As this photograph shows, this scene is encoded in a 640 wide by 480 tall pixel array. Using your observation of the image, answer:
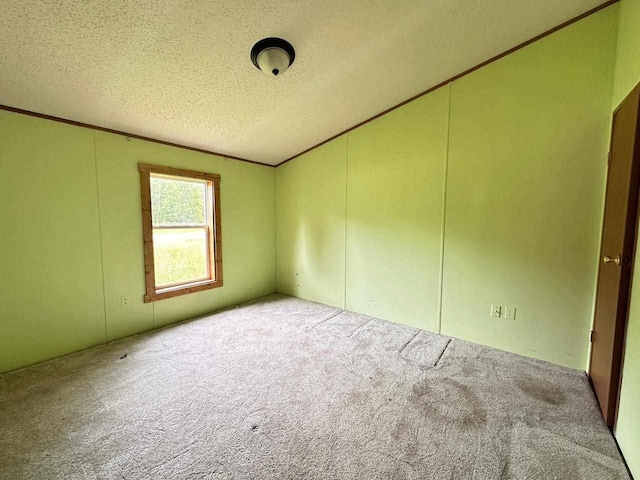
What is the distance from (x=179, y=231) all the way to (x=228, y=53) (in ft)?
7.24

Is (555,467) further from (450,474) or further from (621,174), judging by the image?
(621,174)

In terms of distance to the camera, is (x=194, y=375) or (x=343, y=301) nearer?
(x=194, y=375)

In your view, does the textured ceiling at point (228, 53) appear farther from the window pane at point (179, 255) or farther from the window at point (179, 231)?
the window pane at point (179, 255)

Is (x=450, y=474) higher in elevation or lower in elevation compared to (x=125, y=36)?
lower

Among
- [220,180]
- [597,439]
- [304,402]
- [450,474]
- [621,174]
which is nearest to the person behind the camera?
[450,474]

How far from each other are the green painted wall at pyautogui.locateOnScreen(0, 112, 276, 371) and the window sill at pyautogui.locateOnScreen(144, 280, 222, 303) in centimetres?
8

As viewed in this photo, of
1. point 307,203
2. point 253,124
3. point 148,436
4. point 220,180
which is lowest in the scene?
point 148,436

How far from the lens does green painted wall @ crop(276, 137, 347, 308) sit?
11.9 feet

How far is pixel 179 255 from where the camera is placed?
10.9ft

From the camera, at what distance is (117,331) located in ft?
9.00

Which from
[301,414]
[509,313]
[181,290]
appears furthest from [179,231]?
[509,313]

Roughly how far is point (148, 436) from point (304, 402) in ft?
3.09

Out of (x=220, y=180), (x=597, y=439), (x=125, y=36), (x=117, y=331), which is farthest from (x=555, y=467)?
(x=220, y=180)

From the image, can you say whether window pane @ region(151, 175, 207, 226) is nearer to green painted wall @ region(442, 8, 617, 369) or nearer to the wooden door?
green painted wall @ region(442, 8, 617, 369)
